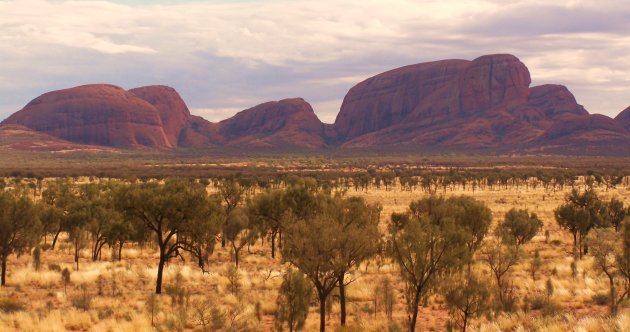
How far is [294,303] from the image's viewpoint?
21875 millimetres

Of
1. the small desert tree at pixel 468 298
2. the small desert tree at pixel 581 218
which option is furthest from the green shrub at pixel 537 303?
the small desert tree at pixel 581 218

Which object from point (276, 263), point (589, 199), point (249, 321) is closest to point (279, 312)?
point (249, 321)

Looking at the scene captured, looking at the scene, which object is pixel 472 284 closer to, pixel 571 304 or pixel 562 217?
pixel 571 304

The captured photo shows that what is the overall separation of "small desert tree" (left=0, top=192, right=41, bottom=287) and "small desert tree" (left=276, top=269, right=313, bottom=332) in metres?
15.1

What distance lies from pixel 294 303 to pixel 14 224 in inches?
629

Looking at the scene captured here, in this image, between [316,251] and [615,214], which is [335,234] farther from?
[615,214]

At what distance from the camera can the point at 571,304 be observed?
25.9 meters

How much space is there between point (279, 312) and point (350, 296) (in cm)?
652

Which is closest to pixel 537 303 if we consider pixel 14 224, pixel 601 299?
pixel 601 299

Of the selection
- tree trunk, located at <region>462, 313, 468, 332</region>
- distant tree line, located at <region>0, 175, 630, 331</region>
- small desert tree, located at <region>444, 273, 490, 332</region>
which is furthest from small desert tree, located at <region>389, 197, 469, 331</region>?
tree trunk, located at <region>462, 313, 468, 332</region>

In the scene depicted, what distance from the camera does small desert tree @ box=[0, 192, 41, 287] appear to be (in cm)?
2902

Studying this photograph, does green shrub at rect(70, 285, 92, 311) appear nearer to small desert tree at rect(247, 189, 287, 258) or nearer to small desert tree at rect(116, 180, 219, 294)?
small desert tree at rect(116, 180, 219, 294)

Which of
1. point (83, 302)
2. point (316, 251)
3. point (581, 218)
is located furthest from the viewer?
point (581, 218)

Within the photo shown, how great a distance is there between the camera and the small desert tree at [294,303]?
844 inches
